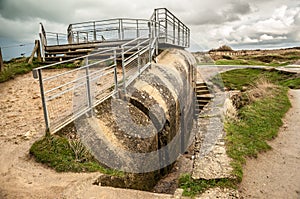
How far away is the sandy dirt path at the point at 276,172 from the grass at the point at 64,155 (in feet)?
8.67

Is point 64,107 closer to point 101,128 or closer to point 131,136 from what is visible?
point 101,128

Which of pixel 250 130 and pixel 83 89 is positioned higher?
pixel 83 89

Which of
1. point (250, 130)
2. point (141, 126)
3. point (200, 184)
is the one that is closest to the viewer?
point (200, 184)

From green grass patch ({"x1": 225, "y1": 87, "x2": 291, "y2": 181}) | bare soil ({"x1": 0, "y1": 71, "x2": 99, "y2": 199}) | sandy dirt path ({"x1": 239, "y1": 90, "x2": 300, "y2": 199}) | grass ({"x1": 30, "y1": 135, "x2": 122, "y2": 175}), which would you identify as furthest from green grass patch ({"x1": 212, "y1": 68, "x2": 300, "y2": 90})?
grass ({"x1": 30, "y1": 135, "x2": 122, "y2": 175})

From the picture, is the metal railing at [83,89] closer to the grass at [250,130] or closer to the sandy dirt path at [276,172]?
the grass at [250,130]

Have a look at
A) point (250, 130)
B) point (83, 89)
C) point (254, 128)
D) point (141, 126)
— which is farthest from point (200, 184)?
point (254, 128)

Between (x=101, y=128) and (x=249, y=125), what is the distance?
5.11 metres

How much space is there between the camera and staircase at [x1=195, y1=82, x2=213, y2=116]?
12094 mm

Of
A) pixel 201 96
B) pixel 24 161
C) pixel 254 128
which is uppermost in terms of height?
pixel 24 161

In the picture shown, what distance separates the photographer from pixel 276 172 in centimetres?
501

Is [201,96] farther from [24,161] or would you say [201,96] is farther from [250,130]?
[24,161]

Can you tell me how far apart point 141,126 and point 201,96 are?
8078 millimetres

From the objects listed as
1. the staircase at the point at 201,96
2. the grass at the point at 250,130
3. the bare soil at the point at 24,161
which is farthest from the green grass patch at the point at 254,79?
the bare soil at the point at 24,161

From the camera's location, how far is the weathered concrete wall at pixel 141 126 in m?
4.31
